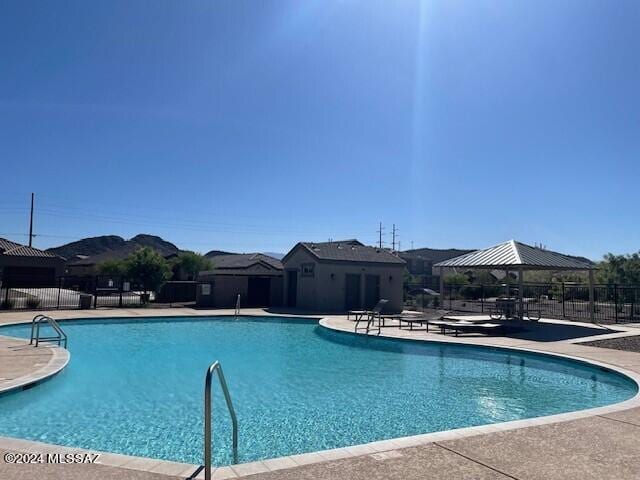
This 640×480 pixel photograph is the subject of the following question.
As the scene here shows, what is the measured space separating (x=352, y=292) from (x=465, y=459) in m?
21.9

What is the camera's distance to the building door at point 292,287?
1110 inches

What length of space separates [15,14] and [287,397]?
37.7ft

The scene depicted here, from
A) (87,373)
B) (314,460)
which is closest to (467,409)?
(314,460)

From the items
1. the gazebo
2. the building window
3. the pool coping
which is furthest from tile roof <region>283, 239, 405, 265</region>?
the pool coping

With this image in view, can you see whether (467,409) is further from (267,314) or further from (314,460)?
(267,314)

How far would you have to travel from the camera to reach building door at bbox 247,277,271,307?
1131 inches

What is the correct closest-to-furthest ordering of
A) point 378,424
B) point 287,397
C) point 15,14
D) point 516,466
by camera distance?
point 516,466, point 378,424, point 287,397, point 15,14

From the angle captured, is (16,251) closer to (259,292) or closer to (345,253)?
(259,292)

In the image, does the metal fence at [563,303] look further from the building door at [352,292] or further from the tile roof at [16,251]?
the tile roof at [16,251]

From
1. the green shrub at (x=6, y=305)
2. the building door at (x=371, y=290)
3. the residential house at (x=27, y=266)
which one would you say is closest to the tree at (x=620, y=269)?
the building door at (x=371, y=290)

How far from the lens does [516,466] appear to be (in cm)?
446

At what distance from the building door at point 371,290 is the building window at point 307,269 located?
3.16m

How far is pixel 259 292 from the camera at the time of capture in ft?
94.9

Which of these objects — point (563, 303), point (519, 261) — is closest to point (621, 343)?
point (519, 261)
